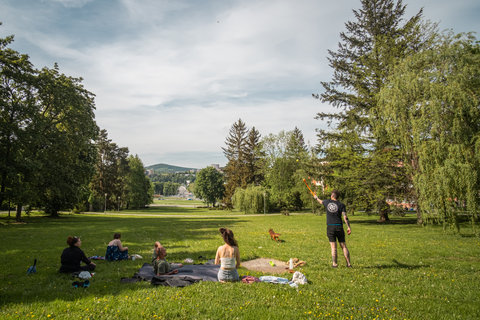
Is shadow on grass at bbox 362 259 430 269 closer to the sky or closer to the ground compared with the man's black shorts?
closer to the ground

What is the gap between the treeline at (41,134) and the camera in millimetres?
24375

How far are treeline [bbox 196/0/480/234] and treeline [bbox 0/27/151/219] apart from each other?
2471 centimetres

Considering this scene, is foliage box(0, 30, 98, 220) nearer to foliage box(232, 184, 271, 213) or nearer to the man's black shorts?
foliage box(232, 184, 271, 213)

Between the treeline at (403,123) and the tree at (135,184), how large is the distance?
175 ft

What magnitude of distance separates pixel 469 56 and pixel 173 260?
60.0 feet

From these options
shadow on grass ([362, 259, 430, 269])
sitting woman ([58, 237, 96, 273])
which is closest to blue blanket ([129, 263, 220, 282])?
sitting woman ([58, 237, 96, 273])

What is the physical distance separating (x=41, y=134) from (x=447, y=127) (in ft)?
104

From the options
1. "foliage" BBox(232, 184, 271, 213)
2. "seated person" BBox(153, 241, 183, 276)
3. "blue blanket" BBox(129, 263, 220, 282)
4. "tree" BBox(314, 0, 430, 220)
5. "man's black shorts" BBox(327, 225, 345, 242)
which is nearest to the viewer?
"blue blanket" BBox(129, 263, 220, 282)

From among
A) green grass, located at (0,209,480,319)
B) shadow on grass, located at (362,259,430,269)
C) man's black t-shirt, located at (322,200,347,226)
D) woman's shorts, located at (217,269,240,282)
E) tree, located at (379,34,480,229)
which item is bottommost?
shadow on grass, located at (362,259,430,269)

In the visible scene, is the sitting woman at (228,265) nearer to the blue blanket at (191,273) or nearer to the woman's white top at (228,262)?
the woman's white top at (228,262)

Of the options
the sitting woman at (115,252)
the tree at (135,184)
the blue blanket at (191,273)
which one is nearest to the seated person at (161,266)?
the blue blanket at (191,273)

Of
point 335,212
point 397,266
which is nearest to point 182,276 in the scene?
point 335,212

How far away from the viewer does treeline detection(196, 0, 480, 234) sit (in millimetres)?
14391

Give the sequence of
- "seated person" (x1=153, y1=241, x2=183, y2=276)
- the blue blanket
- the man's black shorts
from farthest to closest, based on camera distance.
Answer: the man's black shorts < "seated person" (x1=153, y1=241, x2=183, y2=276) < the blue blanket
